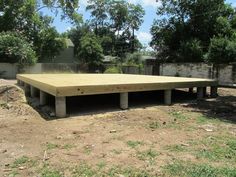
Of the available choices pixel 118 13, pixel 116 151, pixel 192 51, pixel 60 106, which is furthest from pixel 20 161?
pixel 118 13

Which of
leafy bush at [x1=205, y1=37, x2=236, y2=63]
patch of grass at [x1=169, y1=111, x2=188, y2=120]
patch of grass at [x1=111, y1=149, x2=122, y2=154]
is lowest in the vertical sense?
patch of grass at [x1=111, y1=149, x2=122, y2=154]

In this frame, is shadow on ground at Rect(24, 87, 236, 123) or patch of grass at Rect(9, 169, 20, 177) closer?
patch of grass at Rect(9, 169, 20, 177)

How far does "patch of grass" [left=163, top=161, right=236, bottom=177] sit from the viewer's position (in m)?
2.85

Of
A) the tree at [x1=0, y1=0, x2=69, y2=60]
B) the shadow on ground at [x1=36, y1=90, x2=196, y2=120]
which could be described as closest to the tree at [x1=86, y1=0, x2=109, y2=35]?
the tree at [x1=0, y1=0, x2=69, y2=60]

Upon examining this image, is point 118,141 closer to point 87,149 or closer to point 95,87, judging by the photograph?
point 87,149

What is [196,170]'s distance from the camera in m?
2.95

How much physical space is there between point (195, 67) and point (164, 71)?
295 cm

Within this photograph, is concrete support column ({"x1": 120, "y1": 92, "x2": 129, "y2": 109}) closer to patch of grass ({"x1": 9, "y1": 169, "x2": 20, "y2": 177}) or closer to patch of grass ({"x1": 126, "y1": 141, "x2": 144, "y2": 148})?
patch of grass ({"x1": 126, "y1": 141, "x2": 144, "y2": 148})

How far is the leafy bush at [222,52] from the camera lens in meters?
14.4

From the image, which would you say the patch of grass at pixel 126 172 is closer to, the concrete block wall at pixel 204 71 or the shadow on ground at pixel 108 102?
the shadow on ground at pixel 108 102

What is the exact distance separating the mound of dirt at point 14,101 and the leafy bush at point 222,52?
10833mm

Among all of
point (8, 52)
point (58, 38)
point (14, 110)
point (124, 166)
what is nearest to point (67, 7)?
point (58, 38)

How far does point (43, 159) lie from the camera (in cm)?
325

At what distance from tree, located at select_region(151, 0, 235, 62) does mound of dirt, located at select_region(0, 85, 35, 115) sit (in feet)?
44.7
